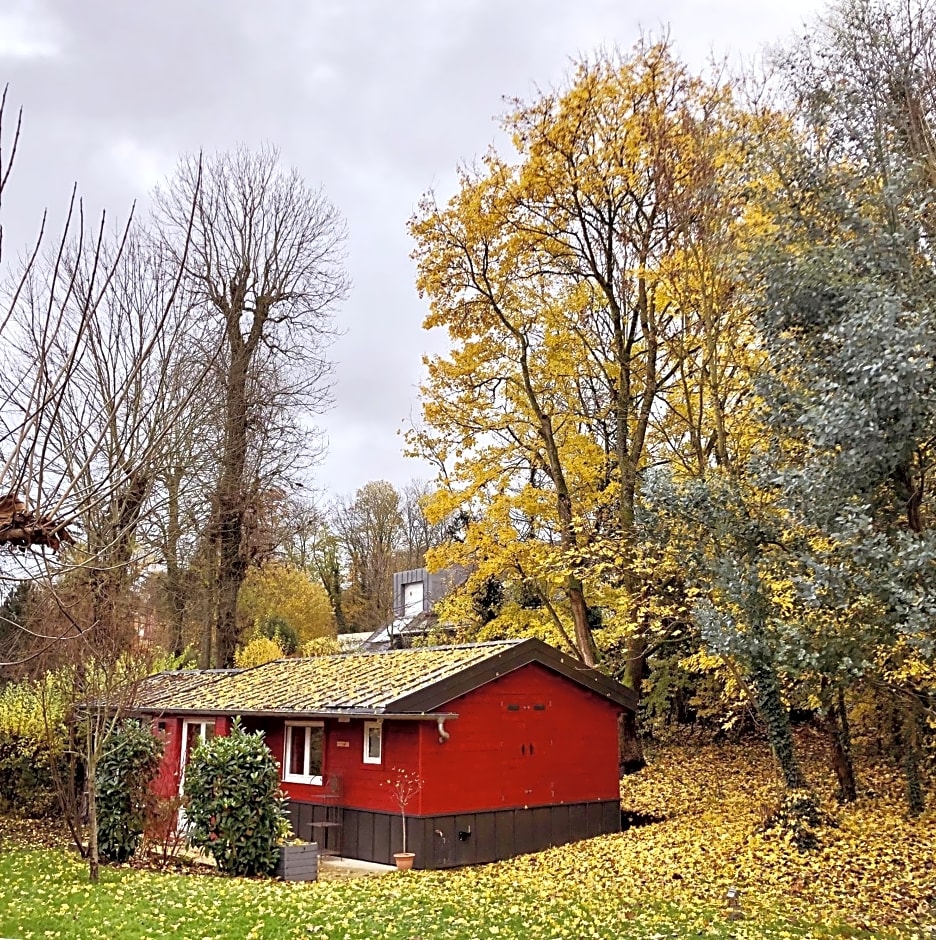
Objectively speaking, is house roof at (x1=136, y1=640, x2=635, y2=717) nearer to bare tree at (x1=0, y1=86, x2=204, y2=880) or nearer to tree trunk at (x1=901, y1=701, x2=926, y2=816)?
bare tree at (x1=0, y1=86, x2=204, y2=880)

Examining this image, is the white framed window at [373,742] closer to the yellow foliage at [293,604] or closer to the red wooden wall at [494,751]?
the red wooden wall at [494,751]

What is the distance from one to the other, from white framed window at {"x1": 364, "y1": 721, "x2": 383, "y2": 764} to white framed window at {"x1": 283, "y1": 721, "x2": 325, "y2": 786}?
1.20 m

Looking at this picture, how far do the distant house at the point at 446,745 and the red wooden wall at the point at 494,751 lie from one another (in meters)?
0.02

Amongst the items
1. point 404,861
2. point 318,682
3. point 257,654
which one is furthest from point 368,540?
point 404,861

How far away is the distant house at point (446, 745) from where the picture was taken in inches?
487

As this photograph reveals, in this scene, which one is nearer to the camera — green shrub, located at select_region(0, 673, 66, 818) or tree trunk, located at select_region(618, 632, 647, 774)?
green shrub, located at select_region(0, 673, 66, 818)

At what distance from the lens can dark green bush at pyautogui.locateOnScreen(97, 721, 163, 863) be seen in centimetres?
1210

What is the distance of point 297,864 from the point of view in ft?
37.2

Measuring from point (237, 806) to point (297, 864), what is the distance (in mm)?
1108

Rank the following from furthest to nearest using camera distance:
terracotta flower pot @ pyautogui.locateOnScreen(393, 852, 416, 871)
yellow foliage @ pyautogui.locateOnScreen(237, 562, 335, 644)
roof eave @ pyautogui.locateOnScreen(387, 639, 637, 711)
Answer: yellow foliage @ pyautogui.locateOnScreen(237, 562, 335, 644)
roof eave @ pyautogui.locateOnScreen(387, 639, 637, 711)
terracotta flower pot @ pyautogui.locateOnScreen(393, 852, 416, 871)

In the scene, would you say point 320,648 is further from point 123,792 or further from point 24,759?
point 123,792

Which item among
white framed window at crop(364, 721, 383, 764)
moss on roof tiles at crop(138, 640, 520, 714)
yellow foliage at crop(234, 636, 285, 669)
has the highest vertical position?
yellow foliage at crop(234, 636, 285, 669)

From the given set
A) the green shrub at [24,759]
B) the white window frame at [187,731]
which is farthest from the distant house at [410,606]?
the green shrub at [24,759]

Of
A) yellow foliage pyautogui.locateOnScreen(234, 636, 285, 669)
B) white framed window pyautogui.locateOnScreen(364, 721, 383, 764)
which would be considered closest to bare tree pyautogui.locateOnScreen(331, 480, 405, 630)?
yellow foliage pyautogui.locateOnScreen(234, 636, 285, 669)
